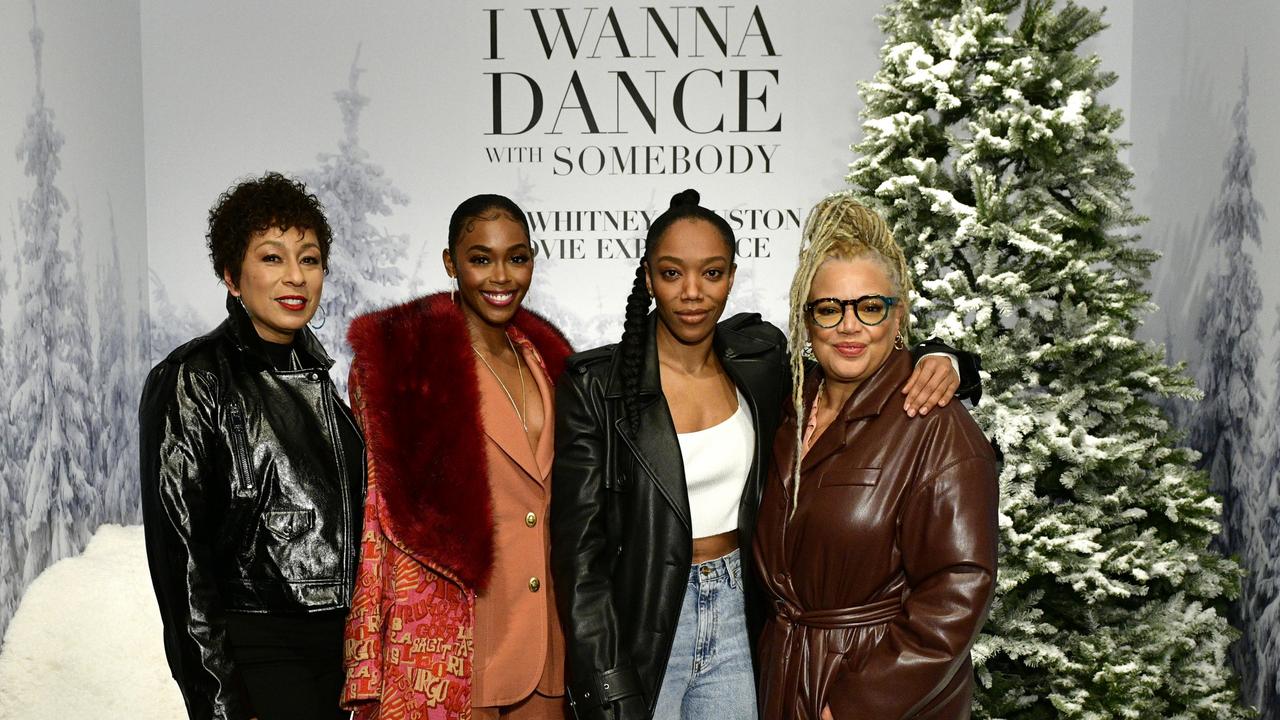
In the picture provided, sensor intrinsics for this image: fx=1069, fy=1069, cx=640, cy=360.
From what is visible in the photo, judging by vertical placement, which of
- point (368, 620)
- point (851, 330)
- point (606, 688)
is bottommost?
point (606, 688)

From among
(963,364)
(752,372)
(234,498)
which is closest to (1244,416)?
(963,364)

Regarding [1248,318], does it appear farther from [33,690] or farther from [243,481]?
[33,690]

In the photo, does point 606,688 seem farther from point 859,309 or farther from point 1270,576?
point 1270,576

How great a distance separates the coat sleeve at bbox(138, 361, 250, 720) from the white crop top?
0.96m

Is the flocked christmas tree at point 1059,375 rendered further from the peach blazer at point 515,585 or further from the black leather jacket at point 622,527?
the peach blazer at point 515,585

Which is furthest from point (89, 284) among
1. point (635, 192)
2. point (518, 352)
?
point (518, 352)

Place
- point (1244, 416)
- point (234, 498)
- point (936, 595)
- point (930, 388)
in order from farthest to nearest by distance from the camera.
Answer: point (1244, 416) < point (234, 498) < point (930, 388) < point (936, 595)

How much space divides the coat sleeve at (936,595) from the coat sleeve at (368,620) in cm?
93

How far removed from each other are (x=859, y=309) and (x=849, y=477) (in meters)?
0.33

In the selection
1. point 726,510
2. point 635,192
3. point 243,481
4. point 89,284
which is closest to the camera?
point 243,481

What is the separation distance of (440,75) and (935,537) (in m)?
3.69

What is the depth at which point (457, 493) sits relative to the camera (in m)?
2.25

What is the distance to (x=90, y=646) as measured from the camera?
3.95m

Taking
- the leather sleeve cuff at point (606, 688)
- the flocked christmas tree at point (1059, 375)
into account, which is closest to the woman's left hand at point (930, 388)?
the leather sleeve cuff at point (606, 688)
